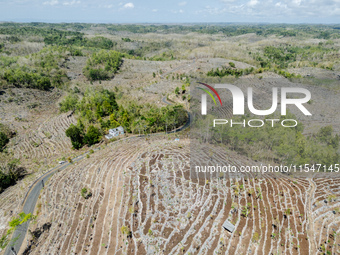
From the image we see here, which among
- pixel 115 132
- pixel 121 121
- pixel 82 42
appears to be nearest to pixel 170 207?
pixel 115 132

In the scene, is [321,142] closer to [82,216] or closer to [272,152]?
[272,152]

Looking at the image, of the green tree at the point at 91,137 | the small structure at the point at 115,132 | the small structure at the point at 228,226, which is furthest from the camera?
the small structure at the point at 115,132

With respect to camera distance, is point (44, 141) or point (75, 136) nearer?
point (75, 136)

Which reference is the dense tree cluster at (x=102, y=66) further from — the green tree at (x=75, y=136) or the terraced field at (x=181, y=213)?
the terraced field at (x=181, y=213)

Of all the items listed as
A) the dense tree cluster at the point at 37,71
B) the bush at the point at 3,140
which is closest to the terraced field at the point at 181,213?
the bush at the point at 3,140

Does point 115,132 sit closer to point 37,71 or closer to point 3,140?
point 3,140

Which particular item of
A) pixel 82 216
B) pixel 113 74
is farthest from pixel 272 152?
pixel 113 74
